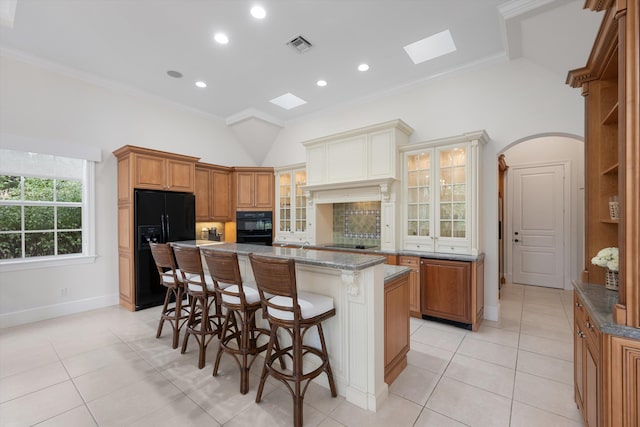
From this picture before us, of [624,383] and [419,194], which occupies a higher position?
[419,194]

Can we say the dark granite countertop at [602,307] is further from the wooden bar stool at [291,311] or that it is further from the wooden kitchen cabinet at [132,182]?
the wooden kitchen cabinet at [132,182]

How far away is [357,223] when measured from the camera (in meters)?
4.98

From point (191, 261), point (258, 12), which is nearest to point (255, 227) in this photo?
point (191, 261)

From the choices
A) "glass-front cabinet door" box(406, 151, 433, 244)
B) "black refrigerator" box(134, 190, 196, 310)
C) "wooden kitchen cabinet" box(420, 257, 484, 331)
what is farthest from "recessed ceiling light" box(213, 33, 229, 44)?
"wooden kitchen cabinet" box(420, 257, 484, 331)

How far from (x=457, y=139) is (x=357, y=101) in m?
2.14

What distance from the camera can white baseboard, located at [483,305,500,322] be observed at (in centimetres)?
358

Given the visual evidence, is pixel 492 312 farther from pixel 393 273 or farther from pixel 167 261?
pixel 167 261

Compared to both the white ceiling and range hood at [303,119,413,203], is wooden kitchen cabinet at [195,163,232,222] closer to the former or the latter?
the white ceiling

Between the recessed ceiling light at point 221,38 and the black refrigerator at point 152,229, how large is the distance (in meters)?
2.38

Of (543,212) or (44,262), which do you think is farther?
(543,212)

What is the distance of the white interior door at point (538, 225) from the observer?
5.10m

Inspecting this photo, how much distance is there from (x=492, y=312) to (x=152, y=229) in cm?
498

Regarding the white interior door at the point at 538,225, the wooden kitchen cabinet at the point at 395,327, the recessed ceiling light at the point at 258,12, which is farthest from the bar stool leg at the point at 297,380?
the white interior door at the point at 538,225

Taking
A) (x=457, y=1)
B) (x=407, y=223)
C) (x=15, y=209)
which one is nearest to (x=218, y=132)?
(x=15, y=209)
